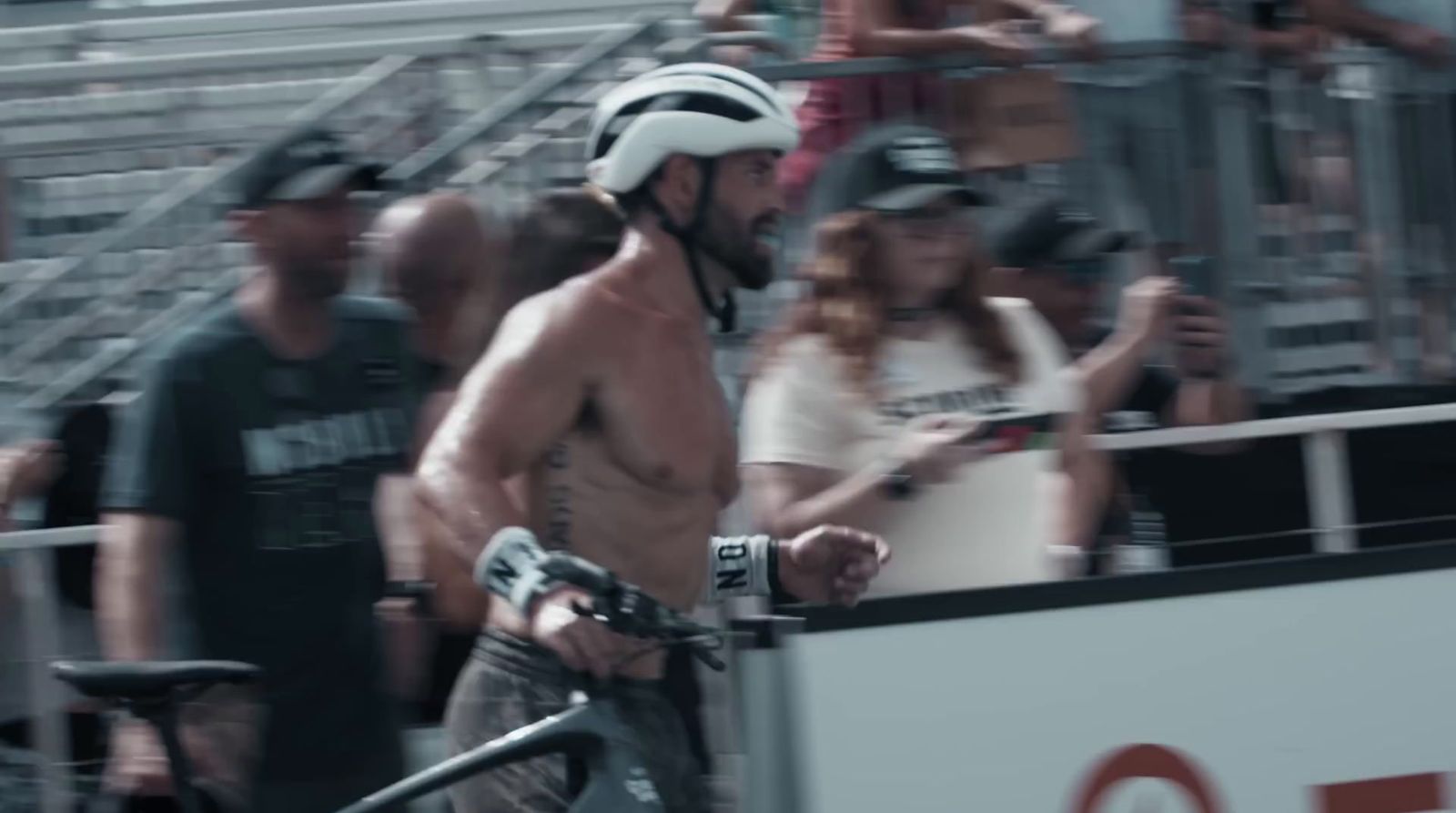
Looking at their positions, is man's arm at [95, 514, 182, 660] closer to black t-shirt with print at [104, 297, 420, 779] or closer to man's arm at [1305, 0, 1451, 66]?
black t-shirt with print at [104, 297, 420, 779]

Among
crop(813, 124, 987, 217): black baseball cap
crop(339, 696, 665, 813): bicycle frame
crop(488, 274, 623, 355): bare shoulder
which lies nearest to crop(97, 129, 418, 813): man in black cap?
crop(488, 274, 623, 355): bare shoulder

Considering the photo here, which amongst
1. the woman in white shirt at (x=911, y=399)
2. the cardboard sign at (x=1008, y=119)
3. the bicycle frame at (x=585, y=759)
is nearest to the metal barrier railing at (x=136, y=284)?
the cardboard sign at (x=1008, y=119)

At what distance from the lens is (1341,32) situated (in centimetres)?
562

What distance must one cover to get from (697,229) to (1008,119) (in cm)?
157

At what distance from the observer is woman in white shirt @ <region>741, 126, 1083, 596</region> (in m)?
4.07

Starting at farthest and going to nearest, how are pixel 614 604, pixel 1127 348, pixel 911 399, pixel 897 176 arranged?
1. pixel 1127 348
2. pixel 897 176
3. pixel 911 399
4. pixel 614 604

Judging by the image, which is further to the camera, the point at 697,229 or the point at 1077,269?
the point at 1077,269

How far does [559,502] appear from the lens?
3670 mm

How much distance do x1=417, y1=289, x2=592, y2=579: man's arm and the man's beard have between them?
0.80ft

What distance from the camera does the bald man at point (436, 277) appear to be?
15.8 ft

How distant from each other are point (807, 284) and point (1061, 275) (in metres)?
0.89

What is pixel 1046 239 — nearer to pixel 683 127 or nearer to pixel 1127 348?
pixel 1127 348

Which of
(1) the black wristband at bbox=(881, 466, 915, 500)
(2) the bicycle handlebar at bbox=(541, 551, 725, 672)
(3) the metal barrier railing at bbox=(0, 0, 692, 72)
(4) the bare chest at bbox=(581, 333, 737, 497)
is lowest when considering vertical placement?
(1) the black wristband at bbox=(881, 466, 915, 500)

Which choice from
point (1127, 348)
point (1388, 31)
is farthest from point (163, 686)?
point (1388, 31)
